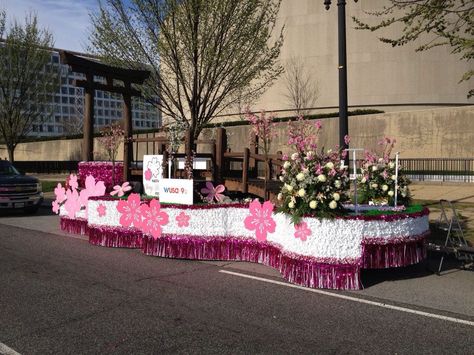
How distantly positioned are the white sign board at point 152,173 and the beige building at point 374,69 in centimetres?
2776

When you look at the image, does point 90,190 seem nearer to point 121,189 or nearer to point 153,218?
point 121,189

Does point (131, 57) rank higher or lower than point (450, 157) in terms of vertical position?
higher

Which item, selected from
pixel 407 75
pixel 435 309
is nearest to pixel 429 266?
pixel 435 309

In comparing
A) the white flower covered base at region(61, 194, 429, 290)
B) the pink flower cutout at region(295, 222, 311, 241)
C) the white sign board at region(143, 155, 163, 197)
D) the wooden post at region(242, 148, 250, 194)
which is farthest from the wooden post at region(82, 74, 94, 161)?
the pink flower cutout at region(295, 222, 311, 241)

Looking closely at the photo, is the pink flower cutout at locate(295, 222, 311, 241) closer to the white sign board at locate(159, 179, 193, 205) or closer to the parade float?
the parade float

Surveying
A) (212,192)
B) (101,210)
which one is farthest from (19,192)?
(212,192)

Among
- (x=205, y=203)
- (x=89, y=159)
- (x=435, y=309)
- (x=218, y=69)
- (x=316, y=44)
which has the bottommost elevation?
(x=435, y=309)

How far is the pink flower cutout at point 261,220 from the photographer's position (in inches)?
294

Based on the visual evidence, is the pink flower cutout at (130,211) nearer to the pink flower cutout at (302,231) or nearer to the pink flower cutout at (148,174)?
the pink flower cutout at (148,174)

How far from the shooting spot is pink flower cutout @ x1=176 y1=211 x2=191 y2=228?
323 inches

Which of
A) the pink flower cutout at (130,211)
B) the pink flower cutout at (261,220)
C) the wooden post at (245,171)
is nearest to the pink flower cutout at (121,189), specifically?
the pink flower cutout at (130,211)

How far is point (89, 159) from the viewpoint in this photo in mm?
12594

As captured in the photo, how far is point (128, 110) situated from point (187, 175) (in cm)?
362

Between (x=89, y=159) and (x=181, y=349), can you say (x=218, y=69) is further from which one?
(x=181, y=349)
